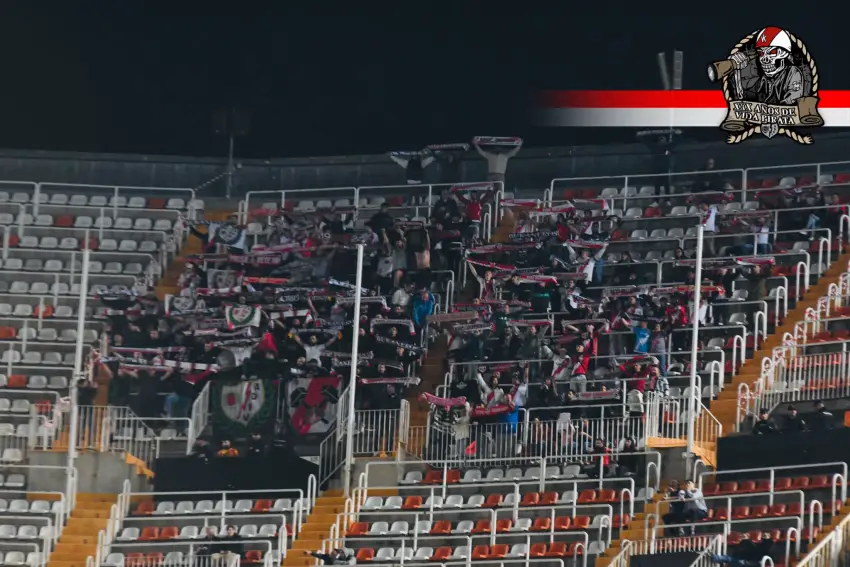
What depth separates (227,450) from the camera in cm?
3173

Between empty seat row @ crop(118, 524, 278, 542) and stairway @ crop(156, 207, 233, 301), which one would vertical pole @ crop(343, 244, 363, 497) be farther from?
stairway @ crop(156, 207, 233, 301)

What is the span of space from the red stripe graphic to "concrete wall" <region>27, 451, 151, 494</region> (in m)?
9.83

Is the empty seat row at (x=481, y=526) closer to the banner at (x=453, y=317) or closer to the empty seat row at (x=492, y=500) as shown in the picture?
the empty seat row at (x=492, y=500)

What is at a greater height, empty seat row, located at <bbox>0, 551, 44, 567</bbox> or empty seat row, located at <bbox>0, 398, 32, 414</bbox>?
empty seat row, located at <bbox>0, 398, 32, 414</bbox>

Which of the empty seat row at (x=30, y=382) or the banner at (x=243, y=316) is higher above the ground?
the banner at (x=243, y=316)

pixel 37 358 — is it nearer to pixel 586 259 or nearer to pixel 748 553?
pixel 586 259

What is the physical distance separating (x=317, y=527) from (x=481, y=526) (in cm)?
227

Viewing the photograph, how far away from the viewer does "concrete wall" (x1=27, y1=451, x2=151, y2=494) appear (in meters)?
31.9

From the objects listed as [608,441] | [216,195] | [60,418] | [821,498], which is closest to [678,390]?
[608,441]

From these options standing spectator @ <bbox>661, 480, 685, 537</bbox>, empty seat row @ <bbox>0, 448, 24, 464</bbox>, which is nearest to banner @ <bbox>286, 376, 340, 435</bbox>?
empty seat row @ <bbox>0, 448, 24, 464</bbox>

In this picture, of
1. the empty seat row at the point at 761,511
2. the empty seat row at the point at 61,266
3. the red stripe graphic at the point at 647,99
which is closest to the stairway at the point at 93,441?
the empty seat row at the point at 61,266

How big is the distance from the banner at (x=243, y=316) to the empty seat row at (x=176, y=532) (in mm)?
3800

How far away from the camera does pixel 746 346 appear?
31984 mm

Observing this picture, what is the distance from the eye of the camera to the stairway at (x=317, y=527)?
2986 centimetres
